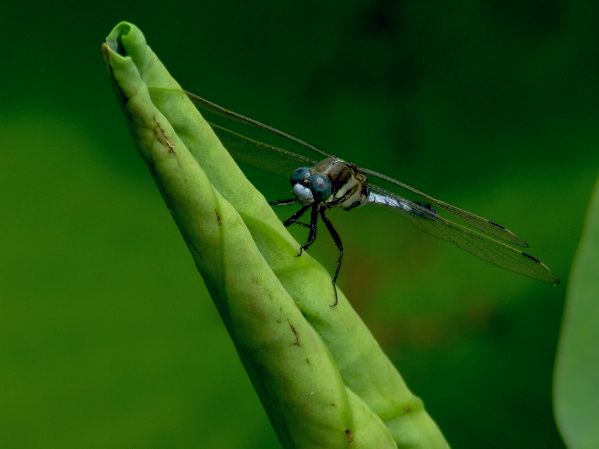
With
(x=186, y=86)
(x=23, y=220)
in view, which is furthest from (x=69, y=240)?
(x=186, y=86)

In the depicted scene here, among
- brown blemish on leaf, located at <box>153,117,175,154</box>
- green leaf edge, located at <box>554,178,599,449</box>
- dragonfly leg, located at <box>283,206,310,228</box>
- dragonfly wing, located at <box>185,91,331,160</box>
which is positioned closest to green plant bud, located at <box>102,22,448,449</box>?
brown blemish on leaf, located at <box>153,117,175,154</box>

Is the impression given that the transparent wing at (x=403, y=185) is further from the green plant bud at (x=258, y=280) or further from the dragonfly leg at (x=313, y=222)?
the green plant bud at (x=258, y=280)

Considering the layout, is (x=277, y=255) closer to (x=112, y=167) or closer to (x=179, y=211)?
(x=179, y=211)

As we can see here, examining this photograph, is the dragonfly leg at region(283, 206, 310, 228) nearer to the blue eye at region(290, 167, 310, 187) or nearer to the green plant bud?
the blue eye at region(290, 167, 310, 187)

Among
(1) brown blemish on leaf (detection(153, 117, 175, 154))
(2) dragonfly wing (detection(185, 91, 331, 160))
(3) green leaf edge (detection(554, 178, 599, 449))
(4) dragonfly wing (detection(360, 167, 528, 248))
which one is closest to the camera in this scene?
(1) brown blemish on leaf (detection(153, 117, 175, 154))

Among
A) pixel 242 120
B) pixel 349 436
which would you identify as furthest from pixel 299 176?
pixel 349 436

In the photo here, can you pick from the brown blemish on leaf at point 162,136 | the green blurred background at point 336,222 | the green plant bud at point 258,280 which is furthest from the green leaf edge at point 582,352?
the brown blemish on leaf at point 162,136

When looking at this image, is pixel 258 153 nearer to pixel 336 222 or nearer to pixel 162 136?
pixel 336 222
